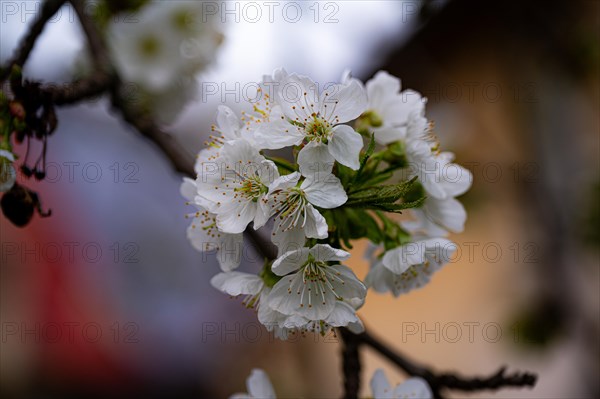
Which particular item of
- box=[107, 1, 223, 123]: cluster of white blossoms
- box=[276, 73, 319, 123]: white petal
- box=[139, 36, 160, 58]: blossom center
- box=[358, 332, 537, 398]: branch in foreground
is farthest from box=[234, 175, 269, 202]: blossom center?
box=[139, 36, 160, 58]: blossom center

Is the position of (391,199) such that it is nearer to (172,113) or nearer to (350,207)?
(350,207)

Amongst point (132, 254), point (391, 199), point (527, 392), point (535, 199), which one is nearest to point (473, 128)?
point (535, 199)

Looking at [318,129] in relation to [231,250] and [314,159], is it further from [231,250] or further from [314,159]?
[231,250]

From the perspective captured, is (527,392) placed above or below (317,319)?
above

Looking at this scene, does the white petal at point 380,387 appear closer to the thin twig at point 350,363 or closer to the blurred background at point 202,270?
the thin twig at point 350,363

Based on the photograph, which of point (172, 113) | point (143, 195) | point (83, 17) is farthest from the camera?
point (143, 195)

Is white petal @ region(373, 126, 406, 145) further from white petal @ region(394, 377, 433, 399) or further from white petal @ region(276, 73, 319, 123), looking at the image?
white petal @ region(394, 377, 433, 399)

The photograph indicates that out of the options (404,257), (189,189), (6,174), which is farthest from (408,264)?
(6,174)
